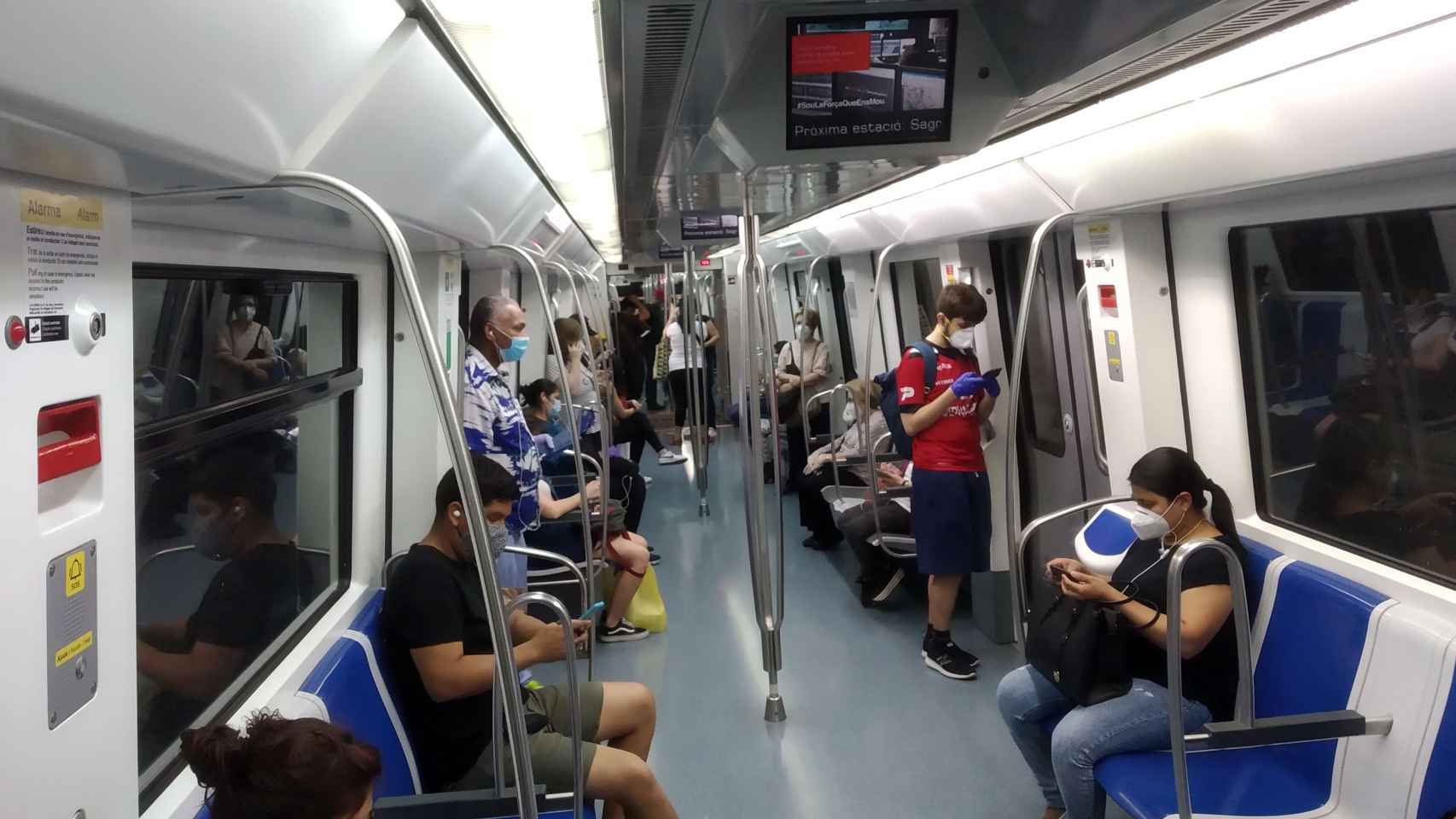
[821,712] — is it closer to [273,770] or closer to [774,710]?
[774,710]

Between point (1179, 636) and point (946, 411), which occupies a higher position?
point (946, 411)

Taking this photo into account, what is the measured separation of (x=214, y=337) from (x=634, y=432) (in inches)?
238

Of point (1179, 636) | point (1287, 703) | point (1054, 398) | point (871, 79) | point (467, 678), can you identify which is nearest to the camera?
point (1179, 636)

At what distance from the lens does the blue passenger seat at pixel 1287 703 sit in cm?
255

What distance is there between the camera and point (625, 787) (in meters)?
2.77

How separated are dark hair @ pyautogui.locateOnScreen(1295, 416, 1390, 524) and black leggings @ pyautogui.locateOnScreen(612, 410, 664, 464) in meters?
5.87

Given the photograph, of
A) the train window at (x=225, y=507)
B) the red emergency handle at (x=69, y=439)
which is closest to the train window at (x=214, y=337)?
the train window at (x=225, y=507)

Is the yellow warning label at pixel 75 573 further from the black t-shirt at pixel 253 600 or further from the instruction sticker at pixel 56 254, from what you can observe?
the black t-shirt at pixel 253 600

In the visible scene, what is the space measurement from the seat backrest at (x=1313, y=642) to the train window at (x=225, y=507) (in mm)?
2982

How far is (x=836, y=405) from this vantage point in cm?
854

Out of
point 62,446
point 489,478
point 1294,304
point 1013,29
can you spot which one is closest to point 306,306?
point 489,478

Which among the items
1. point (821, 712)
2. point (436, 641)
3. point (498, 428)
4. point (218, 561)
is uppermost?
point (498, 428)

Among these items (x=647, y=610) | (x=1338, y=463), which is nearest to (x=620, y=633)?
(x=647, y=610)

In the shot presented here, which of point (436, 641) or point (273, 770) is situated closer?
point (273, 770)
